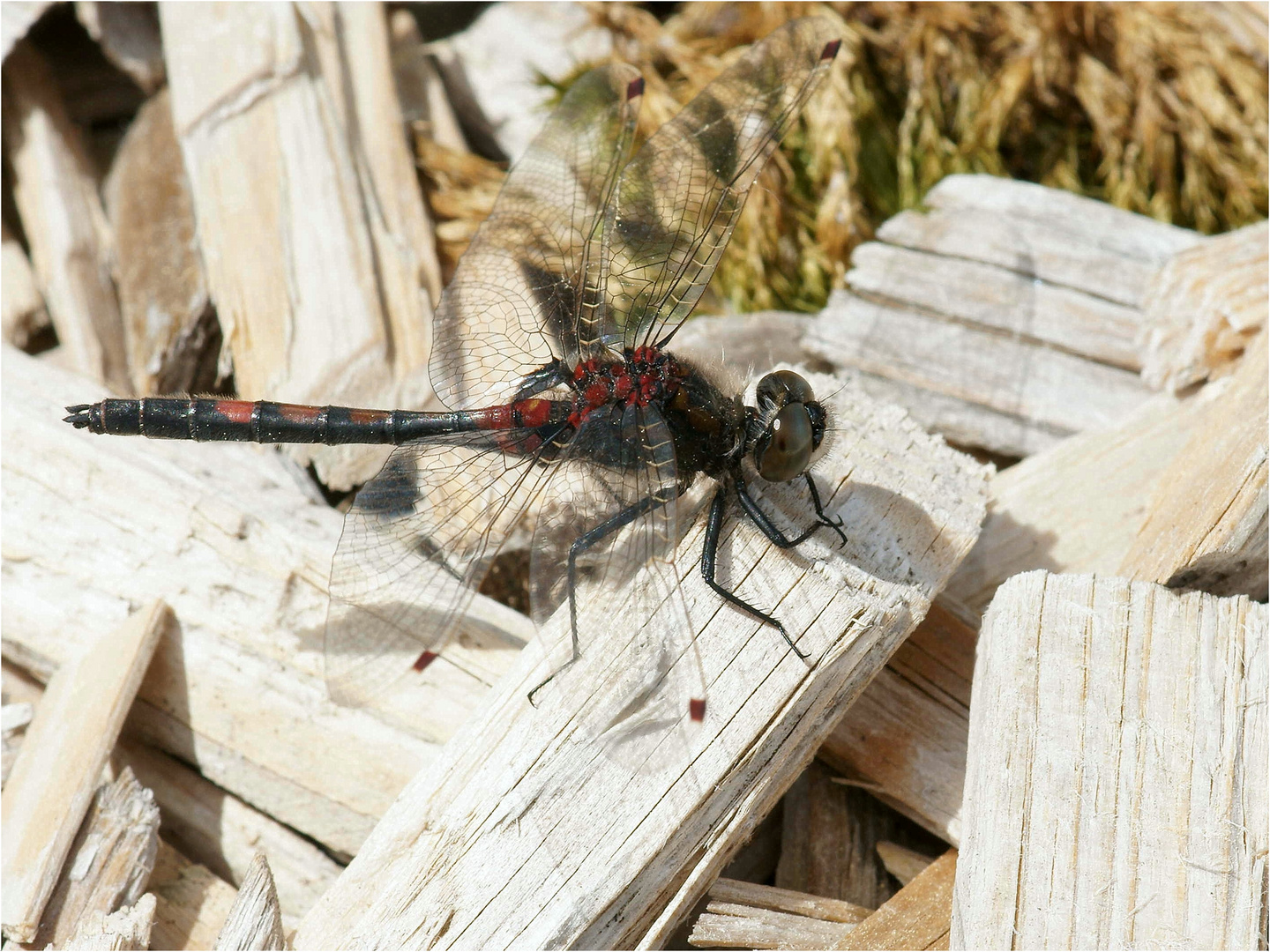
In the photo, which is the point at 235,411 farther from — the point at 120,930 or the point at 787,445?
the point at 787,445

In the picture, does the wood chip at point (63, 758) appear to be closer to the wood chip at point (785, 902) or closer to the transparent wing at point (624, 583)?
the transparent wing at point (624, 583)

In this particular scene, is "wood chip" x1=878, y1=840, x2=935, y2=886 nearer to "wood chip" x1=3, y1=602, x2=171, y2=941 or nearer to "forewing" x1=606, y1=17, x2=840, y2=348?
"forewing" x1=606, y1=17, x2=840, y2=348

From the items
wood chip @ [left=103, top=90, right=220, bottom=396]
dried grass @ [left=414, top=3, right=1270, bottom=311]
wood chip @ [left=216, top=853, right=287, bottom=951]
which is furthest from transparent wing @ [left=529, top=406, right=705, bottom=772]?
wood chip @ [left=103, top=90, right=220, bottom=396]

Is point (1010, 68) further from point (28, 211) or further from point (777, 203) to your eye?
point (28, 211)

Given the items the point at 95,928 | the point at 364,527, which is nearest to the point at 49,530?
the point at 364,527

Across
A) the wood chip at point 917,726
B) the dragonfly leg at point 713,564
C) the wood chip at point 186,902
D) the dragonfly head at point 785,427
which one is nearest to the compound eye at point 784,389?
the dragonfly head at point 785,427

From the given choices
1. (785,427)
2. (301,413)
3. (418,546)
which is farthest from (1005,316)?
(301,413)
